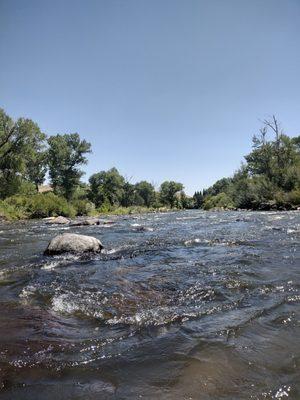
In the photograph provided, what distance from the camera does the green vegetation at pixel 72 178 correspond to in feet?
113

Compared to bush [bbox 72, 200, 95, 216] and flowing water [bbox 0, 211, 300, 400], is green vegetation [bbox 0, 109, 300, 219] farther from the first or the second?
flowing water [bbox 0, 211, 300, 400]

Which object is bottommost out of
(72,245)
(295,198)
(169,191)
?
(72,245)

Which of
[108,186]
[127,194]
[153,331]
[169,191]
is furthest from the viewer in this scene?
[169,191]

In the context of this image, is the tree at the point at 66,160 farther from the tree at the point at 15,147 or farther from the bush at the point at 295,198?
the bush at the point at 295,198

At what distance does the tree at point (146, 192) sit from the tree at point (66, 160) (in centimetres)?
5215

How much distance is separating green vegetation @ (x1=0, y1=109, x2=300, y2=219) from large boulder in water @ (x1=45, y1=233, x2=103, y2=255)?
22.5m

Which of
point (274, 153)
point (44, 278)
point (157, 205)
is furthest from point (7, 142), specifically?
point (157, 205)

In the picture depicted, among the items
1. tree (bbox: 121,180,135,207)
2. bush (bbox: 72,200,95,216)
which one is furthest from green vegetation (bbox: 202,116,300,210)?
tree (bbox: 121,180,135,207)

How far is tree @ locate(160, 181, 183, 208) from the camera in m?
109

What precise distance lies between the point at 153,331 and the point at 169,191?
350 feet

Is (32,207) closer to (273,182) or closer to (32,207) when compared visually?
(32,207)

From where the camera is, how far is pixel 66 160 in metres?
61.1

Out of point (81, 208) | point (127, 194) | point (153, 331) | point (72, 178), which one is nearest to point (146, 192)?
point (127, 194)

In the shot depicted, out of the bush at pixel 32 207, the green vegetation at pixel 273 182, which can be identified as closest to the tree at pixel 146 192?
the green vegetation at pixel 273 182
